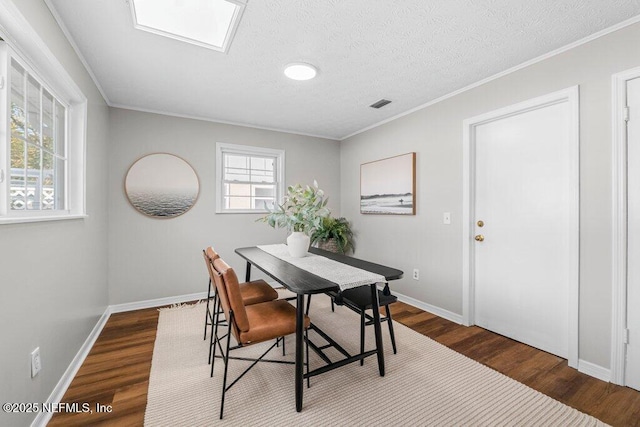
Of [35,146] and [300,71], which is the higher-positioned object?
[300,71]

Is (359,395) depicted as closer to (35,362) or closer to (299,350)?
(299,350)

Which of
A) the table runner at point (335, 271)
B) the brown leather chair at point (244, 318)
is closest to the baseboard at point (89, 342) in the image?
the brown leather chair at point (244, 318)

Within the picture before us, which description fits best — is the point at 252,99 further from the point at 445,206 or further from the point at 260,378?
the point at 260,378

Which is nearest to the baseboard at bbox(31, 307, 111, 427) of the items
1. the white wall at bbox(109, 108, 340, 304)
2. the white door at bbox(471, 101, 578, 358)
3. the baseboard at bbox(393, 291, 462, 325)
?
the white wall at bbox(109, 108, 340, 304)

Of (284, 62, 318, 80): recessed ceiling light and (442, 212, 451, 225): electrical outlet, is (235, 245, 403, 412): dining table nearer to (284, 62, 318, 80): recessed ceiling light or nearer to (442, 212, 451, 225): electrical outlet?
(442, 212, 451, 225): electrical outlet

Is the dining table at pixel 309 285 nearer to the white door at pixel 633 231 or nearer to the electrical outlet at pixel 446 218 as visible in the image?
the electrical outlet at pixel 446 218

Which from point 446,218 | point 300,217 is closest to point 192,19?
point 300,217

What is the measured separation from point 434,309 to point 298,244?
6.03 ft

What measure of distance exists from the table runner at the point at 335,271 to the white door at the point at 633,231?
1574mm

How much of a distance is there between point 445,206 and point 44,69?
11.1ft

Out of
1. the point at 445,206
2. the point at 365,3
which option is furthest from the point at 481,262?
the point at 365,3

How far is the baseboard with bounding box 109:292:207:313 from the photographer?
3218 millimetres

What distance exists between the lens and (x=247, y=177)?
4047 millimetres

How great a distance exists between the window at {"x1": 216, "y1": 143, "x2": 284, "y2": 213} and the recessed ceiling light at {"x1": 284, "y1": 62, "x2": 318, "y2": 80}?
172 centimetres
